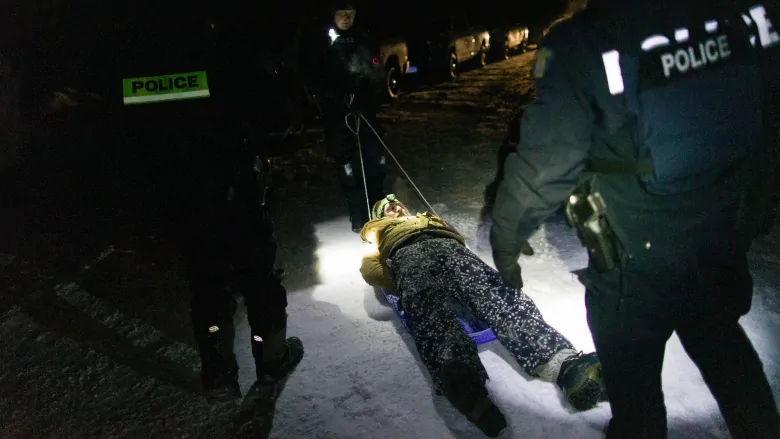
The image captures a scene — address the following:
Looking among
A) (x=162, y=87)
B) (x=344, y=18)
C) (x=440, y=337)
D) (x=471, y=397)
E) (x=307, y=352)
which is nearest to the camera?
(x=162, y=87)

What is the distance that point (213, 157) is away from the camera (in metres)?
2.23

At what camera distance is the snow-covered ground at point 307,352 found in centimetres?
240

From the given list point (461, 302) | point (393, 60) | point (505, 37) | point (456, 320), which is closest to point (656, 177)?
point (456, 320)

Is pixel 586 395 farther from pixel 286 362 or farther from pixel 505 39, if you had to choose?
pixel 505 39

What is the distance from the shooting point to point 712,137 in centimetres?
142

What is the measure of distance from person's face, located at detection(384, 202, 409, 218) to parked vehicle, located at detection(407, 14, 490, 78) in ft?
26.7

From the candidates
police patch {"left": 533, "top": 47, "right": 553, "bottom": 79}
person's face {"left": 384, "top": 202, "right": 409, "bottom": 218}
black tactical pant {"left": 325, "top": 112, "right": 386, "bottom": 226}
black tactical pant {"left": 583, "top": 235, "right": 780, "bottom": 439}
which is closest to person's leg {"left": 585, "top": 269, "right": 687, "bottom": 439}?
black tactical pant {"left": 583, "top": 235, "right": 780, "bottom": 439}

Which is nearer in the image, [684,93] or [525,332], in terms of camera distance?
[684,93]

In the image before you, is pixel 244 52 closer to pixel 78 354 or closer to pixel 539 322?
pixel 539 322

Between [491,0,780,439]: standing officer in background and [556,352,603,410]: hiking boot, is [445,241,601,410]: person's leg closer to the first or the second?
[556,352,603,410]: hiking boot

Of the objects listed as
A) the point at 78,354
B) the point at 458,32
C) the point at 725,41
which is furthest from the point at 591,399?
the point at 458,32

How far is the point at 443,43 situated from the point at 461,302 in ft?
34.4

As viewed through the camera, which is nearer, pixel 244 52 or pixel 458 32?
pixel 244 52

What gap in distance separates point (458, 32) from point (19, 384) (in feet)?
42.1
